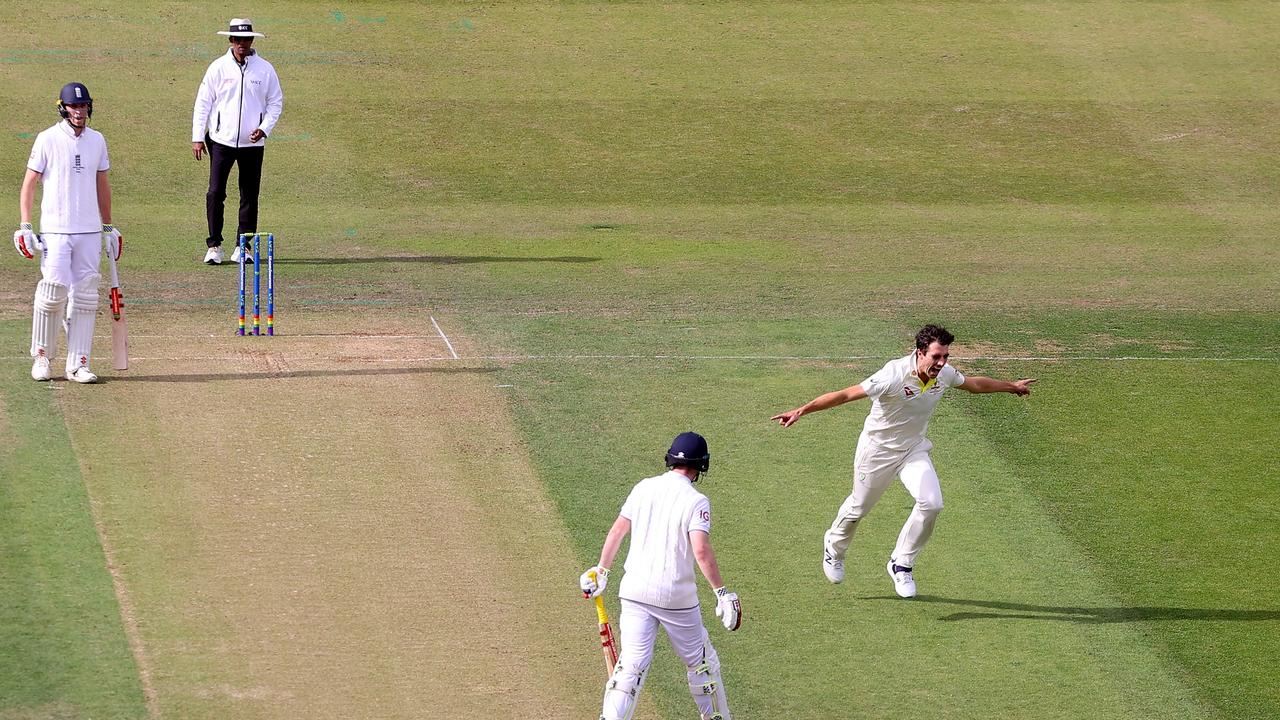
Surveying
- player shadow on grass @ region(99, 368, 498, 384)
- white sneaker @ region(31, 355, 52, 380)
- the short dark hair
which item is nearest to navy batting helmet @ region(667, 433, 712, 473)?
the short dark hair

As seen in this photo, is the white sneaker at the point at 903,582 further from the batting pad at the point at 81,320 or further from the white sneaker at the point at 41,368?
the white sneaker at the point at 41,368

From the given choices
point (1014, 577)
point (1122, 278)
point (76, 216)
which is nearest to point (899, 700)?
point (1014, 577)

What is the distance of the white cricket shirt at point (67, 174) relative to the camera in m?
13.1

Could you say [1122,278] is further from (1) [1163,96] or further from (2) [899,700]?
(2) [899,700]

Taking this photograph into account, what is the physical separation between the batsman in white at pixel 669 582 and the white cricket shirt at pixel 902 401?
2329 mm

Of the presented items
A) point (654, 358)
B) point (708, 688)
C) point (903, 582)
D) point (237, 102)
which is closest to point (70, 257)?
point (237, 102)

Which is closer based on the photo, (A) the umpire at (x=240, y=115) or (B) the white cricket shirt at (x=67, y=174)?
(B) the white cricket shirt at (x=67, y=174)

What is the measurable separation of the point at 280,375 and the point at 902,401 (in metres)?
5.88

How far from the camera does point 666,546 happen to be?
335 inches

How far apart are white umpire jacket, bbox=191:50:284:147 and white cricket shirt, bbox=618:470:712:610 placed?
973 cm

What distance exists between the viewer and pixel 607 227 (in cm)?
Answer: 2017

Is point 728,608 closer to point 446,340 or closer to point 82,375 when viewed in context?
point 82,375

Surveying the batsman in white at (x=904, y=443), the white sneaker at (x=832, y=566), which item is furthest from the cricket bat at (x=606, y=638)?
the white sneaker at (x=832, y=566)

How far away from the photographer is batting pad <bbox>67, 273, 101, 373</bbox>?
13289mm
